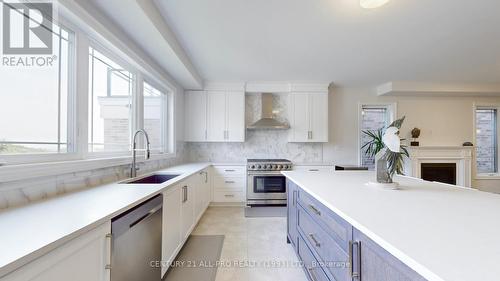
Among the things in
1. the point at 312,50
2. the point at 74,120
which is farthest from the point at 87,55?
the point at 312,50

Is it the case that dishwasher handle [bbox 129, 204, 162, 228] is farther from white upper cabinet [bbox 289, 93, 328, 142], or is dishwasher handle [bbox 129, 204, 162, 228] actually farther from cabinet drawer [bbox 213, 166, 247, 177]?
white upper cabinet [bbox 289, 93, 328, 142]

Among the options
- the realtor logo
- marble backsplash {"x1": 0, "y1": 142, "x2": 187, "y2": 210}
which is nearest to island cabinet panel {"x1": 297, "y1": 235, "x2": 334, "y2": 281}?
marble backsplash {"x1": 0, "y1": 142, "x2": 187, "y2": 210}

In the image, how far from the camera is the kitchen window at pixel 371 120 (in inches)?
189

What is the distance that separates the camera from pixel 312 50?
2900mm

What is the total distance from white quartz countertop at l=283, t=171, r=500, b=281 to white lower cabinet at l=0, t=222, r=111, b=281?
1150 millimetres

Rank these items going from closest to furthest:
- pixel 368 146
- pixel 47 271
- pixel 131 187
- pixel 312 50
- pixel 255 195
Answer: pixel 47 271 < pixel 131 187 < pixel 312 50 < pixel 255 195 < pixel 368 146

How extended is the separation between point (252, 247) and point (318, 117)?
2.96m

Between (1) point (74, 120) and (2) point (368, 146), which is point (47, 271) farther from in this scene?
(2) point (368, 146)

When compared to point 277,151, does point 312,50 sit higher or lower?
higher

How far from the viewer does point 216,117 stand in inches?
175

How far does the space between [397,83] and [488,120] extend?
273 centimetres

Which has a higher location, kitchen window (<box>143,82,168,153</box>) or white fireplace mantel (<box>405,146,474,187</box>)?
kitchen window (<box>143,82,168,153</box>)

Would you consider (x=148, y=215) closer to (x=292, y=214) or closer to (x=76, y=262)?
(x=76, y=262)

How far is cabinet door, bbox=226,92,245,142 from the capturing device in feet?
14.5
